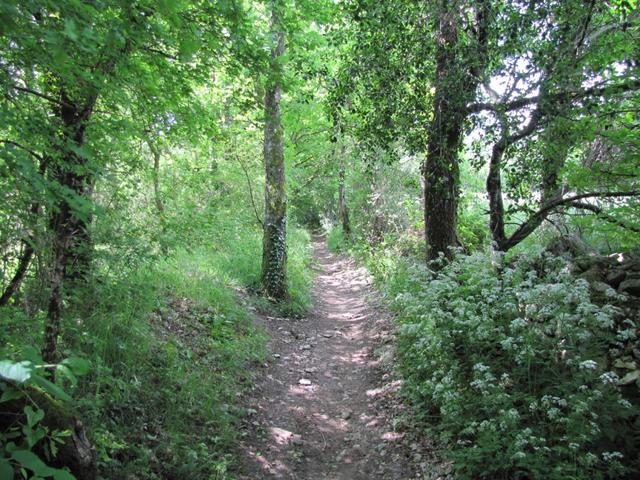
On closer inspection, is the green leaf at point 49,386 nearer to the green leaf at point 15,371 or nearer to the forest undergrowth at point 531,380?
the green leaf at point 15,371

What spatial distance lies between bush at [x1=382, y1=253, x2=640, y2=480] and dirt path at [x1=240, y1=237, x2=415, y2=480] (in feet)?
2.37

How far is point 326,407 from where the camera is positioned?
646cm

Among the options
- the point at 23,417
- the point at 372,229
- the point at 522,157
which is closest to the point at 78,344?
the point at 23,417

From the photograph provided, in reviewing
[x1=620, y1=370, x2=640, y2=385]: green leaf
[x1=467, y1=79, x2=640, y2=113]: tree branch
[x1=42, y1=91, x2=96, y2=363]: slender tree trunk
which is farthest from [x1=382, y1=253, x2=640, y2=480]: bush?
[x1=42, y1=91, x2=96, y2=363]: slender tree trunk

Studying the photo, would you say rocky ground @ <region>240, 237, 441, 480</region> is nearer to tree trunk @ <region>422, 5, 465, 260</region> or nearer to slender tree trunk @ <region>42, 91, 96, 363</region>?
tree trunk @ <region>422, 5, 465, 260</region>

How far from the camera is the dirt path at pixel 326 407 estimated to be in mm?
4988

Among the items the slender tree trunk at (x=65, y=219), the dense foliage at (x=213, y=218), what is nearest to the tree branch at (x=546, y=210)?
the dense foliage at (x=213, y=218)

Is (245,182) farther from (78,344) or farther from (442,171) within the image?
(78,344)

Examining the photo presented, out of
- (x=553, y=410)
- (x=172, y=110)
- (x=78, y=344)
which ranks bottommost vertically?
(x=553, y=410)

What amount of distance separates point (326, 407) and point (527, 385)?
10.1ft

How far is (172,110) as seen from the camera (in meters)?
4.85

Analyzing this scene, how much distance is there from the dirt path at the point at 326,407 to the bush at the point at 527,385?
0.72 m

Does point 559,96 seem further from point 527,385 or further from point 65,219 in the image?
point 65,219

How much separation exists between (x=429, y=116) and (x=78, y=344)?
5.84m
